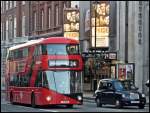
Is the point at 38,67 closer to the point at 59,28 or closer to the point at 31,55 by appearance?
the point at 31,55

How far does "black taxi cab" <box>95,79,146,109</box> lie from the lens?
33750 mm

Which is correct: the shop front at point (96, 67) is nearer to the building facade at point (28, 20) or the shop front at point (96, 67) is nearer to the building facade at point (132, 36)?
the building facade at point (132, 36)

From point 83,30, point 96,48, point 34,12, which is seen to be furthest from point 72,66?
point 34,12

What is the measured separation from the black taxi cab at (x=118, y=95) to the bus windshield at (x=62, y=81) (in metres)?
2.95

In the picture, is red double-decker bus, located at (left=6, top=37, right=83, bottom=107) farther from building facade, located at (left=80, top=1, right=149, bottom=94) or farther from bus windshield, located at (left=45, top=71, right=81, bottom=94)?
building facade, located at (left=80, top=1, right=149, bottom=94)

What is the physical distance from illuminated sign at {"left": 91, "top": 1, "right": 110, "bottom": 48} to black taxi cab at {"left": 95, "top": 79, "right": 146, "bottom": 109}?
2177cm

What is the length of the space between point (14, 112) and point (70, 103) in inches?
194

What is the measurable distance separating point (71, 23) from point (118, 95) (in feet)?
94.3

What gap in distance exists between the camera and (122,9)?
180 ft

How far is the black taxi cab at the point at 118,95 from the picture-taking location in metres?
33.8

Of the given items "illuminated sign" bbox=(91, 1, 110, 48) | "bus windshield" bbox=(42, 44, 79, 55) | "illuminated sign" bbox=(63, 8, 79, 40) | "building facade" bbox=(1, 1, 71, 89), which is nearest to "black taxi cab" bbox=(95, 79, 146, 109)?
"bus windshield" bbox=(42, 44, 79, 55)

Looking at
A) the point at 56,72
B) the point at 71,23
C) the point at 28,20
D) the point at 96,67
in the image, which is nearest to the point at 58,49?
the point at 56,72

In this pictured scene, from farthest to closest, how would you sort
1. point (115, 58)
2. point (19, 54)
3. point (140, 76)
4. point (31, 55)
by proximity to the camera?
1. point (115, 58)
2. point (140, 76)
3. point (19, 54)
4. point (31, 55)

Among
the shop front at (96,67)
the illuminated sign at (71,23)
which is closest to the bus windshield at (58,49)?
the shop front at (96,67)
